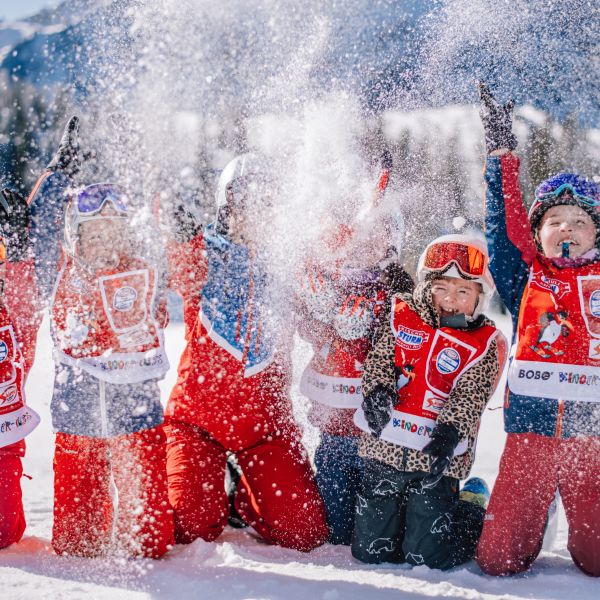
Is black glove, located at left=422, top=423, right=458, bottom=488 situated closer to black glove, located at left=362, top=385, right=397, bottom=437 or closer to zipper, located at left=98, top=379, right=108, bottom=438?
black glove, located at left=362, top=385, right=397, bottom=437

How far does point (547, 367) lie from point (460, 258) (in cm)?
70

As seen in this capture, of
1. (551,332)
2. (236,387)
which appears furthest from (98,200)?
(551,332)

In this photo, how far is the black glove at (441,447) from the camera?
3227mm

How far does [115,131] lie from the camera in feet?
15.1

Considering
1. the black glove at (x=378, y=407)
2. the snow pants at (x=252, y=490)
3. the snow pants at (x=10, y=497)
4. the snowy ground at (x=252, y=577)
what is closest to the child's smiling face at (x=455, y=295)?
the black glove at (x=378, y=407)

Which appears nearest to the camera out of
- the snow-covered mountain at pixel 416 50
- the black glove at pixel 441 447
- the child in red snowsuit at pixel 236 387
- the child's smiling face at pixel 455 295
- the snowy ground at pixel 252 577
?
the snowy ground at pixel 252 577

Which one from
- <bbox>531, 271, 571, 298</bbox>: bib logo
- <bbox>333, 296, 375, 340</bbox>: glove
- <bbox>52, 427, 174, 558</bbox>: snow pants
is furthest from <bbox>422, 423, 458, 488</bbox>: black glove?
<bbox>52, 427, 174, 558</bbox>: snow pants

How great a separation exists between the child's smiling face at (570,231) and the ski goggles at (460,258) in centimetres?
34

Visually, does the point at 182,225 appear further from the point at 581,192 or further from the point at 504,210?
the point at 581,192

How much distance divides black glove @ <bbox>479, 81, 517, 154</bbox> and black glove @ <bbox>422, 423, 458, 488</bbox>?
4.74ft

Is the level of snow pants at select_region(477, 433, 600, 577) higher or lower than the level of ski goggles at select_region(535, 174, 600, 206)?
lower

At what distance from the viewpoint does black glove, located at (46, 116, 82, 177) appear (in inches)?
145

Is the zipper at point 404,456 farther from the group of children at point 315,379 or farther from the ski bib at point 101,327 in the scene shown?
the ski bib at point 101,327

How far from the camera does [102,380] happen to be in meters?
3.46
